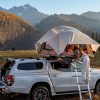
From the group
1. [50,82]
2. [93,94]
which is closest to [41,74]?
[50,82]

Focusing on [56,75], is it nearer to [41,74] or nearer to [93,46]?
[41,74]

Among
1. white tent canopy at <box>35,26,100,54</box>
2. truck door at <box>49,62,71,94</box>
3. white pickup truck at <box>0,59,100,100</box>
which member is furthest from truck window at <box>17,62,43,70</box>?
white tent canopy at <box>35,26,100,54</box>

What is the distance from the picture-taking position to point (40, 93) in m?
12.9

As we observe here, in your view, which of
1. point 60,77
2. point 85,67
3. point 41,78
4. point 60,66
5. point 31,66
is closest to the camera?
point 85,67

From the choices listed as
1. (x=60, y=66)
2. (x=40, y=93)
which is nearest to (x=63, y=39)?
(x=60, y=66)

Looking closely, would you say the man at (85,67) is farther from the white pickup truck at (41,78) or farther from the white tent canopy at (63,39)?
the white pickup truck at (41,78)

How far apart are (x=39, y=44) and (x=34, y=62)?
1.26 meters

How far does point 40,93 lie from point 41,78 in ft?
1.75

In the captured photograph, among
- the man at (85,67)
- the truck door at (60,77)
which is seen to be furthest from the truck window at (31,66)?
the man at (85,67)

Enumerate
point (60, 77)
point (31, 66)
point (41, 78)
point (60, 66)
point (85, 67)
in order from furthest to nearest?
point (60, 66), point (60, 77), point (31, 66), point (41, 78), point (85, 67)

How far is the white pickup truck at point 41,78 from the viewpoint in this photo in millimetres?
12594

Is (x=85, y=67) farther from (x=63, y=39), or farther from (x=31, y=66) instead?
(x=31, y=66)

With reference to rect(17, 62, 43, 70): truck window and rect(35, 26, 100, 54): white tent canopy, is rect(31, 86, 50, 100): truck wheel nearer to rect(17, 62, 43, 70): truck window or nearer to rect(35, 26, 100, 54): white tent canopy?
rect(17, 62, 43, 70): truck window

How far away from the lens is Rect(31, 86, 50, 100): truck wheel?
12.8 m
